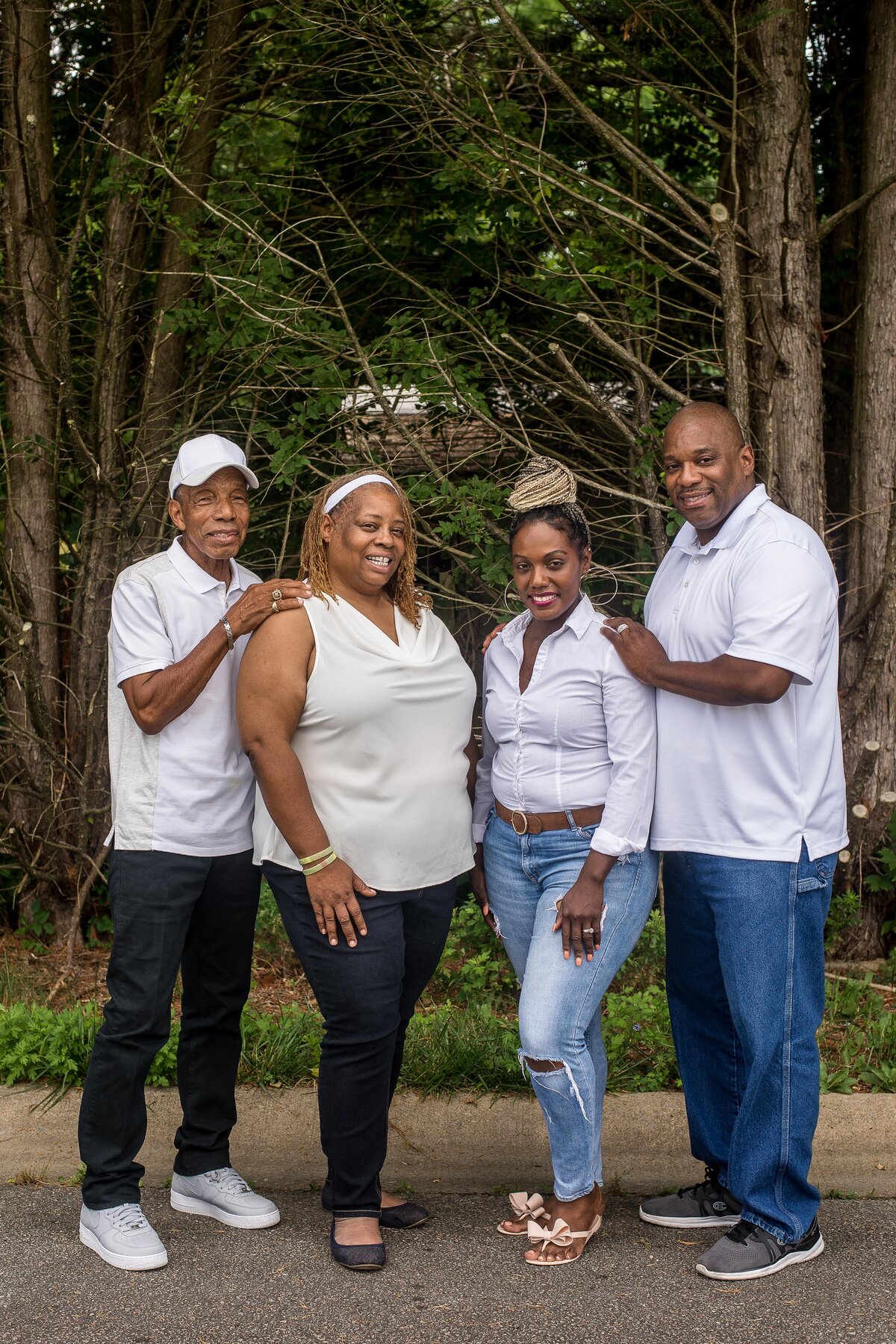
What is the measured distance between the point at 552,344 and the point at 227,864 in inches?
111

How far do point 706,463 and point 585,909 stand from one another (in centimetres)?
120

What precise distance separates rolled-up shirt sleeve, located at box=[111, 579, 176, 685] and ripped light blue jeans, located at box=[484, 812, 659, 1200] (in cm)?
105

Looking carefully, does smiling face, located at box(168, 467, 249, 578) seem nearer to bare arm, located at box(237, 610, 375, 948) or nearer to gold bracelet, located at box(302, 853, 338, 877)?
bare arm, located at box(237, 610, 375, 948)

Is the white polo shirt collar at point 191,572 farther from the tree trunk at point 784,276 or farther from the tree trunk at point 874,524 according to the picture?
the tree trunk at point 874,524

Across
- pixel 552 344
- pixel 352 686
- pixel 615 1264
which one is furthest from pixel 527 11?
pixel 615 1264

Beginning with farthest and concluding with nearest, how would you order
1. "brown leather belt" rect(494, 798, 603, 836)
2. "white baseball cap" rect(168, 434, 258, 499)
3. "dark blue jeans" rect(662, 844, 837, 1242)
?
"white baseball cap" rect(168, 434, 258, 499) → "brown leather belt" rect(494, 798, 603, 836) → "dark blue jeans" rect(662, 844, 837, 1242)

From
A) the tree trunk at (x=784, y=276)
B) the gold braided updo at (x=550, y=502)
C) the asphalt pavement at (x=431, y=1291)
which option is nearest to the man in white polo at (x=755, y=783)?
the asphalt pavement at (x=431, y=1291)

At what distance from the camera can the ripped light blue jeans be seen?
3113 mm

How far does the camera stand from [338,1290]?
10.1 ft

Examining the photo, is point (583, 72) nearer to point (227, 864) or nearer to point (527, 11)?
point (527, 11)

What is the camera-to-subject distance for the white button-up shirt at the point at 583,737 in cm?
316

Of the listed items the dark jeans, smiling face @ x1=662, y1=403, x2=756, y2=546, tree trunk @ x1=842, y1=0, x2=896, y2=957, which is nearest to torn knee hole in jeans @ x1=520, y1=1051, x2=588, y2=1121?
the dark jeans

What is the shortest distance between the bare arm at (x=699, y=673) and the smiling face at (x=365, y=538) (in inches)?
24.2

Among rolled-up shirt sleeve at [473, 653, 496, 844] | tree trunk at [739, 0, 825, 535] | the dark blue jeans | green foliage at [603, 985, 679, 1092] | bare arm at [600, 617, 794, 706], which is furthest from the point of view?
tree trunk at [739, 0, 825, 535]
